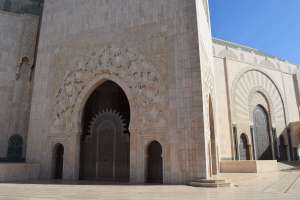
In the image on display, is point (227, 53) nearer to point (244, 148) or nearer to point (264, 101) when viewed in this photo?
point (264, 101)

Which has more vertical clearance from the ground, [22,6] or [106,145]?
[22,6]

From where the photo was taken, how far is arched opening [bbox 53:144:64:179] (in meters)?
9.44

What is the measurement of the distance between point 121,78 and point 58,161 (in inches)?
156

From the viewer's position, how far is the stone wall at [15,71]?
11.6 m

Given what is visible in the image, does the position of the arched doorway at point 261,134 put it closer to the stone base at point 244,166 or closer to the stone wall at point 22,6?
the stone base at point 244,166

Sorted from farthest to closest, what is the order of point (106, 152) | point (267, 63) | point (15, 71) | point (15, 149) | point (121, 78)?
point (267, 63), point (15, 71), point (15, 149), point (106, 152), point (121, 78)

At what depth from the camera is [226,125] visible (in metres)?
14.7

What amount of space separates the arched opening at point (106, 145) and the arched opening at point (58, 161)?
0.86 m

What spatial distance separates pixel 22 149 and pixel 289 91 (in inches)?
682

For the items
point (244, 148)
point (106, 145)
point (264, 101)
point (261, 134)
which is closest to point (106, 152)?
point (106, 145)

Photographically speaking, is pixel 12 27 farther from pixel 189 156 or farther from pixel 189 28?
pixel 189 156

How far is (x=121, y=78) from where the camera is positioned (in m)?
8.81

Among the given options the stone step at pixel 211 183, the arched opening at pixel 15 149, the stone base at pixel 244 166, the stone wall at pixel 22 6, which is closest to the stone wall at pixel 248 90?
the stone base at pixel 244 166

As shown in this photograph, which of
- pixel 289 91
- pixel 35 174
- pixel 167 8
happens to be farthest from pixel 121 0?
pixel 289 91
